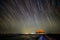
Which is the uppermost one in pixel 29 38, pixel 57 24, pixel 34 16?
pixel 34 16

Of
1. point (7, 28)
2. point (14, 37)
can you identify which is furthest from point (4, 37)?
point (7, 28)

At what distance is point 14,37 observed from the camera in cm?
116

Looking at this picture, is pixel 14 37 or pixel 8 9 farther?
pixel 8 9

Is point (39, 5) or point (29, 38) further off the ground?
point (39, 5)

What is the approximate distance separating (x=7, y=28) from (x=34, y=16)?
35 cm

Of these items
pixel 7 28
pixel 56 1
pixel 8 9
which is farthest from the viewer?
pixel 7 28

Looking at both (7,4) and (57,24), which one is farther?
(57,24)

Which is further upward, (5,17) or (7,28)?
(5,17)

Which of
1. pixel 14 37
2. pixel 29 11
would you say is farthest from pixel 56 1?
pixel 14 37

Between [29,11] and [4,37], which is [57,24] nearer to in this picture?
[29,11]

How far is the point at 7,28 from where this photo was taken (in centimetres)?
138

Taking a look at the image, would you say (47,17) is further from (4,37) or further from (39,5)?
(4,37)

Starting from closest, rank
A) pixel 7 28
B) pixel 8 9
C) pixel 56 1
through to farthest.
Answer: pixel 56 1 → pixel 8 9 → pixel 7 28

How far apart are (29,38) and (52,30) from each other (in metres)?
0.36
